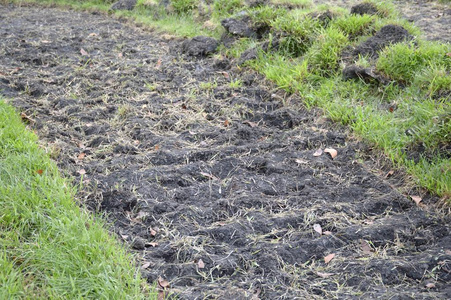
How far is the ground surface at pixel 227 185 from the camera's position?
287cm

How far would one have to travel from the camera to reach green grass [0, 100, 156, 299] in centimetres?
252

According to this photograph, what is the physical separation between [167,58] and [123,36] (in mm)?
1490

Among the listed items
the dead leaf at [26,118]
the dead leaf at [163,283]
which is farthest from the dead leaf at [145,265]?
the dead leaf at [26,118]

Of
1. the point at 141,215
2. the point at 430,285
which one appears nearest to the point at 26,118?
the point at 141,215

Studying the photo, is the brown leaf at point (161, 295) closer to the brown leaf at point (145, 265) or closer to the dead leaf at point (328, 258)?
the brown leaf at point (145, 265)

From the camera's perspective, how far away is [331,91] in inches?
199

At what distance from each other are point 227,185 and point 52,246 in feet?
4.67

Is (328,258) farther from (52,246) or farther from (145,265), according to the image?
(52,246)

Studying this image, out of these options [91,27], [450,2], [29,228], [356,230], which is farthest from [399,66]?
[91,27]

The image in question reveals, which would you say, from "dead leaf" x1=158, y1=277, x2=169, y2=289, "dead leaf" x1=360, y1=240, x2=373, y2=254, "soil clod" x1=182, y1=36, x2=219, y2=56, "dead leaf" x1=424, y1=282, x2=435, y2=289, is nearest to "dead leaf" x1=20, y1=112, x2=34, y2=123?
"dead leaf" x1=158, y1=277, x2=169, y2=289

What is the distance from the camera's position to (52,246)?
278 cm

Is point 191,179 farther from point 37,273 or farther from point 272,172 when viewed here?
point 37,273

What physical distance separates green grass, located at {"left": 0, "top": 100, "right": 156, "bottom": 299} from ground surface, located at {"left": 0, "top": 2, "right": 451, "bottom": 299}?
240mm

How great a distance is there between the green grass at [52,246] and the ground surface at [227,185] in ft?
0.79
